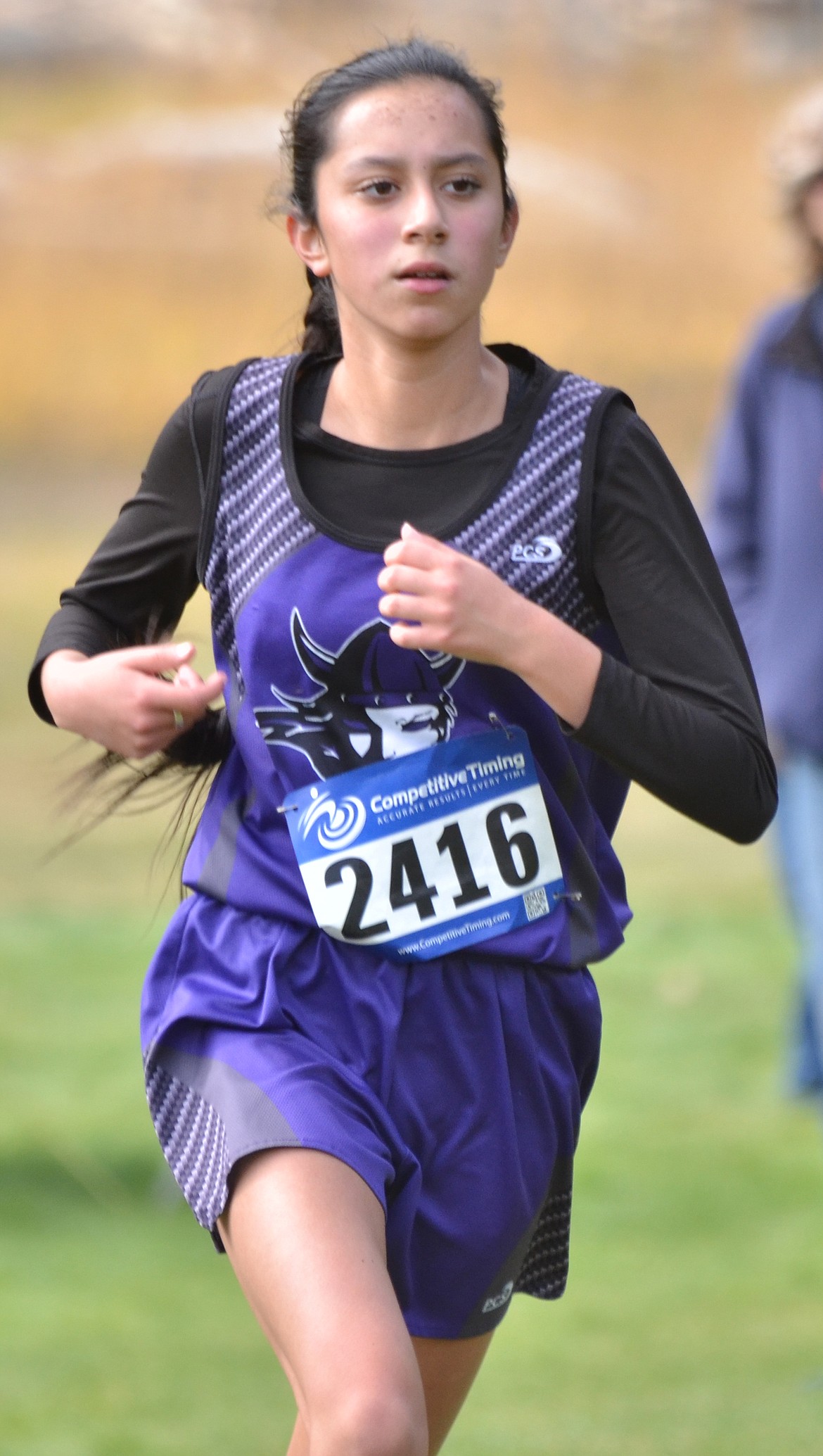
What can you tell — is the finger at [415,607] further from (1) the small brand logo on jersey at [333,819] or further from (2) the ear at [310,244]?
(2) the ear at [310,244]

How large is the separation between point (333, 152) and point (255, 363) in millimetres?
249

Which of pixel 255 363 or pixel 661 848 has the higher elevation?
pixel 255 363

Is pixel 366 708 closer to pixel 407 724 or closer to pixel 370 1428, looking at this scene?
pixel 407 724

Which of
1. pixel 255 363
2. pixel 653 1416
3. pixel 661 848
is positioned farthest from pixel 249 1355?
pixel 661 848

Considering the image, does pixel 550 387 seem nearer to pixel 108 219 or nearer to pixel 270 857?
pixel 270 857

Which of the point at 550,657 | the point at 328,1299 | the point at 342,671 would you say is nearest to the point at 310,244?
the point at 342,671

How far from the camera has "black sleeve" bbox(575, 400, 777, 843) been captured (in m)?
1.98

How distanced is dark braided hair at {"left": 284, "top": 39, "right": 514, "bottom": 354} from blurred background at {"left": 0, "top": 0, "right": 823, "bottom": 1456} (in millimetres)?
2688

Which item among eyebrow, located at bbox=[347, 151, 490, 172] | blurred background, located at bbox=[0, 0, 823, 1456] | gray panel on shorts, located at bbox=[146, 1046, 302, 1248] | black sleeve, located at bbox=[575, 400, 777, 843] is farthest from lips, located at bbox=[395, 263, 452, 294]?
blurred background, located at bbox=[0, 0, 823, 1456]

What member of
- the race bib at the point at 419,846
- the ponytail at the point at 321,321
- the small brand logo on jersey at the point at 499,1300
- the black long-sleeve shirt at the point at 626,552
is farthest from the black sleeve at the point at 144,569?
the small brand logo on jersey at the point at 499,1300

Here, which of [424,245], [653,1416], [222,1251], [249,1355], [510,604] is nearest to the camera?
[510,604]

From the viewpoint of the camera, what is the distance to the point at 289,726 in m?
2.12

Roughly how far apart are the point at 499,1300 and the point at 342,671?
736 mm

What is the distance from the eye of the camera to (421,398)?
7.10 ft
